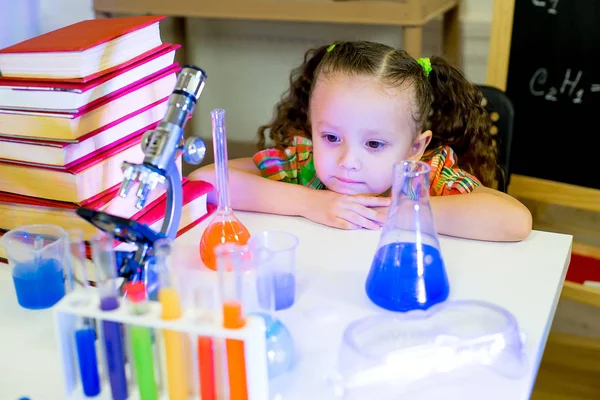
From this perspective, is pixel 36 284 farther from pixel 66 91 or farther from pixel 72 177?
pixel 66 91

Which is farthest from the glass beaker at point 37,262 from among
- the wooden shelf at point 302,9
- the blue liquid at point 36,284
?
the wooden shelf at point 302,9

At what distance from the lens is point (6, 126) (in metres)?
0.96

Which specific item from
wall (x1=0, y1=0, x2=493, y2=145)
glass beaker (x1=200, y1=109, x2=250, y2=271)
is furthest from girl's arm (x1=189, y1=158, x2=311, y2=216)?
wall (x1=0, y1=0, x2=493, y2=145)

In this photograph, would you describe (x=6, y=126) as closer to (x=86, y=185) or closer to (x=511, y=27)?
(x=86, y=185)

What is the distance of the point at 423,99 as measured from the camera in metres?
1.21

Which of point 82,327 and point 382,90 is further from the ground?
point 382,90

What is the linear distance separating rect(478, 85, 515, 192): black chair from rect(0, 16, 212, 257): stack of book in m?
0.76

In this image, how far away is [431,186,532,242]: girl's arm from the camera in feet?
3.36

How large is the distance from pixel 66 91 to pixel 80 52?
5 centimetres

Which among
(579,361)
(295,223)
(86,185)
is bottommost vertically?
(579,361)

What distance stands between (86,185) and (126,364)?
302 millimetres

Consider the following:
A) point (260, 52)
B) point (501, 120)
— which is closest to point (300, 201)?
point (501, 120)

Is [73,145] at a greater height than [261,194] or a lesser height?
greater

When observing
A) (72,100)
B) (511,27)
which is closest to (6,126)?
(72,100)
